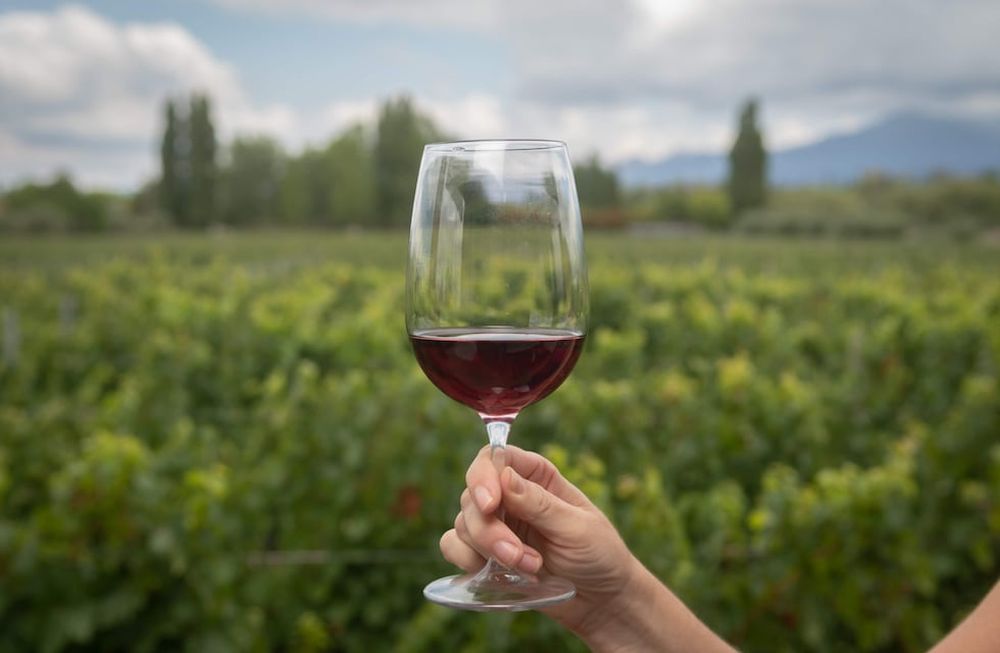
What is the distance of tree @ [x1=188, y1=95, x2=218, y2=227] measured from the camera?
80375 millimetres

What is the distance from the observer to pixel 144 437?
588 centimetres

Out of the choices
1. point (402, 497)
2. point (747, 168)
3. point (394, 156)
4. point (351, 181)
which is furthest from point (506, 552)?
point (394, 156)

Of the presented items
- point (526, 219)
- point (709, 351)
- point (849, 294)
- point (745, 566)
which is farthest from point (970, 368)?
point (526, 219)

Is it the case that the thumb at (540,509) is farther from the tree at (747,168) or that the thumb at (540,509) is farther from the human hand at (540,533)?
the tree at (747,168)

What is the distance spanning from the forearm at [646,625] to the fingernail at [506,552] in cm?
38

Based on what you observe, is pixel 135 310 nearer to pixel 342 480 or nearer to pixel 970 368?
pixel 342 480

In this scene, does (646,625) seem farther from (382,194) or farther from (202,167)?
(382,194)

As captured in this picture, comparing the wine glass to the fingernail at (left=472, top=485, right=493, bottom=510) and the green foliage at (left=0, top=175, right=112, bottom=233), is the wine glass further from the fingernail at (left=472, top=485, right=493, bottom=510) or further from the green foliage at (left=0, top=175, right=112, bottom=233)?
the green foliage at (left=0, top=175, right=112, bottom=233)

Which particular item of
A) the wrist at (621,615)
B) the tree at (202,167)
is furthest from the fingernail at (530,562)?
the tree at (202,167)

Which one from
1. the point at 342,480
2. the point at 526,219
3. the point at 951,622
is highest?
the point at 526,219

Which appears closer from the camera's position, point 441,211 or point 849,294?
point 441,211

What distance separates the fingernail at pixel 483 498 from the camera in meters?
1.46

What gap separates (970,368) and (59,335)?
6627 millimetres

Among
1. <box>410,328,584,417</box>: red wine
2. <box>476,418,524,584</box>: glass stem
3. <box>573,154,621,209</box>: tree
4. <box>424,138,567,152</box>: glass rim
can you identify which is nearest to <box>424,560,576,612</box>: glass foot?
<box>476,418,524,584</box>: glass stem
